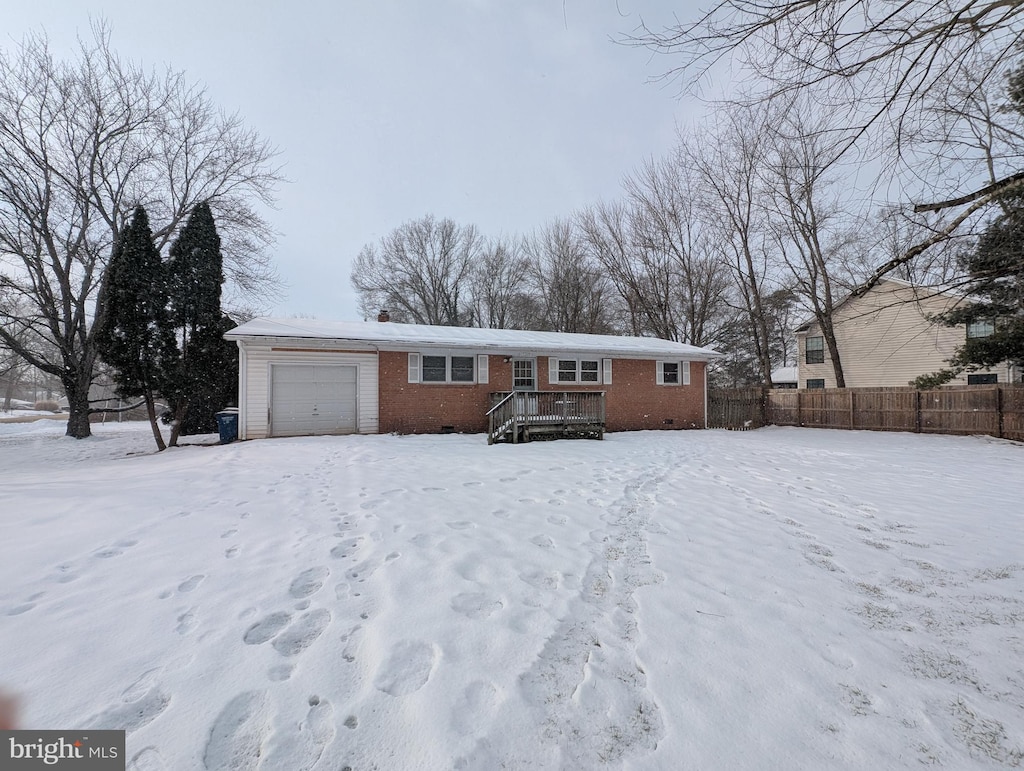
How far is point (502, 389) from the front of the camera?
13695 millimetres

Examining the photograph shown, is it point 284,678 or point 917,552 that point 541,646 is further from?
point 917,552

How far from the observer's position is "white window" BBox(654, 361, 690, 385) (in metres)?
15.7

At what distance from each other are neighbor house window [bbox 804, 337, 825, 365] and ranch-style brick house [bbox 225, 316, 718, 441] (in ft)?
43.9

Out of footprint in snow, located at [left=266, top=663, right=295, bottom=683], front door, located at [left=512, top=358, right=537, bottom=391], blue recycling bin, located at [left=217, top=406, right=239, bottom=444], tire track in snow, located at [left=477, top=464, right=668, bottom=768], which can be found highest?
front door, located at [left=512, top=358, right=537, bottom=391]

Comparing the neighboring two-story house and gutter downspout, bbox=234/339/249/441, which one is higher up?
the neighboring two-story house

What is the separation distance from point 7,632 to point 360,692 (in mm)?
2021

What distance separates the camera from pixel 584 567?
323cm

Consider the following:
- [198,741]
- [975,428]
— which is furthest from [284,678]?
[975,428]

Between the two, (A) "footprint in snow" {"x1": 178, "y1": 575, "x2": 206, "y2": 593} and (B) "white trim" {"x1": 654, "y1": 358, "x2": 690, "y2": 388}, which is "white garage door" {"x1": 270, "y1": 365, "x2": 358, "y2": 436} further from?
(B) "white trim" {"x1": 654, "y1": 358, "x2": 690, "y2": 388}

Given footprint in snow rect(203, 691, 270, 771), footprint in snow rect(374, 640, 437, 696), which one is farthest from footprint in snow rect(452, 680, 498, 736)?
footprint in snow rect(203, 691, 270, 771)

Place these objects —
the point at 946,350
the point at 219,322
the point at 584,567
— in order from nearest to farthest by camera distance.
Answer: the point at 584,567 < the point at 219,322 < the point at 946,350

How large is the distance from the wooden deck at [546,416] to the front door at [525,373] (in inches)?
64.5

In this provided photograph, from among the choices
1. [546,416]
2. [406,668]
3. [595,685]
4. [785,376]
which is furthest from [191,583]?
[785,376]

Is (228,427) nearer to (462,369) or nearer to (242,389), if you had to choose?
(242,389)
